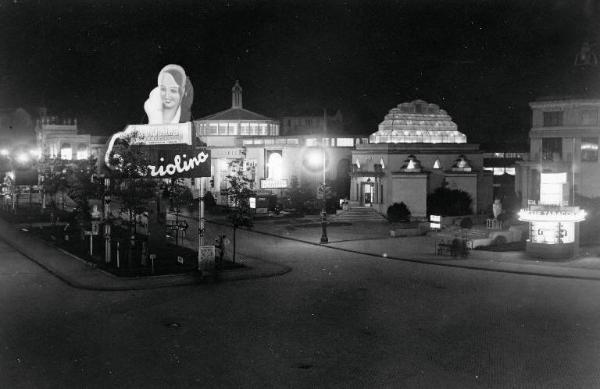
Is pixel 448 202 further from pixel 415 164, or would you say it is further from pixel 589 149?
pixel 589 149

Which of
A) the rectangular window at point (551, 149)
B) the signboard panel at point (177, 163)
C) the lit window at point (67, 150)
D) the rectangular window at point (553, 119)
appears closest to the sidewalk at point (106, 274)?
the signboard panel at point (177, 163)

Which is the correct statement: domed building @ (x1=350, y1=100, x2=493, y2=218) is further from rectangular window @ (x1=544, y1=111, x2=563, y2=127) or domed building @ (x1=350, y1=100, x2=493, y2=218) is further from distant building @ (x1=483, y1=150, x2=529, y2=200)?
distant building @ (x1=483, y1=150, x2=529, y2=200)

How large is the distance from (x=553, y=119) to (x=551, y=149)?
98.7 inches

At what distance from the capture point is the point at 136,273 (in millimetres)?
30188

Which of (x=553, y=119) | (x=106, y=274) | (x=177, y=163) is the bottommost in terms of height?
(x=106, y=274)

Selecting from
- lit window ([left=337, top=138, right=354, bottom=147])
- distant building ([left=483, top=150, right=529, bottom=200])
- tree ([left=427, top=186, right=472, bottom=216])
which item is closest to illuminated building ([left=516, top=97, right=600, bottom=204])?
tree ([left=427, top=186, right=472, bottom=216])

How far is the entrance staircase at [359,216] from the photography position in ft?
196

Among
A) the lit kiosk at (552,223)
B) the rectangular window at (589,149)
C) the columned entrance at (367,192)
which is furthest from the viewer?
the columned entrance at (367,192)

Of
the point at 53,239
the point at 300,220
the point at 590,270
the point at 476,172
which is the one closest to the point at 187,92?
the point at 53,239

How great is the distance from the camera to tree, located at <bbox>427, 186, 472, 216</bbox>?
60156 millimetres

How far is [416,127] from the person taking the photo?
217ft

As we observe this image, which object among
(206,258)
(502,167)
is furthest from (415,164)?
(502,167)

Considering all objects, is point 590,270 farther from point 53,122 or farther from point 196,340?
point 53,122

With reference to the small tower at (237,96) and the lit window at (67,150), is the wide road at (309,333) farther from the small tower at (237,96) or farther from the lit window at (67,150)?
the lit window at (67,150)
